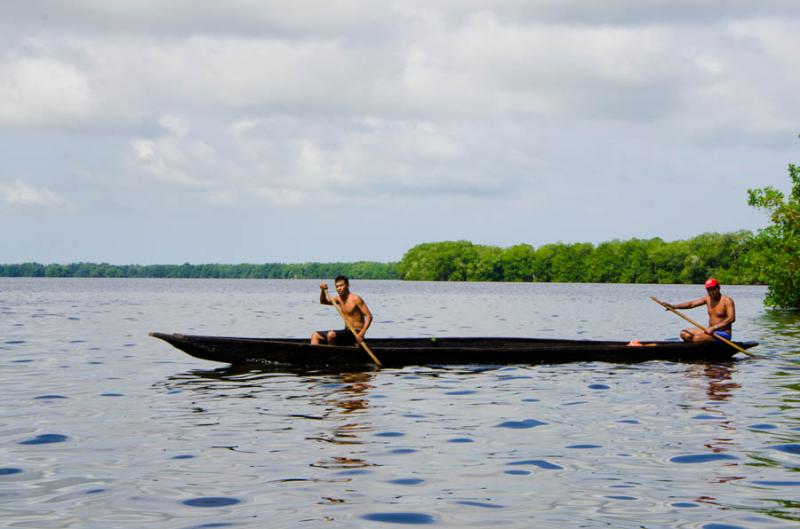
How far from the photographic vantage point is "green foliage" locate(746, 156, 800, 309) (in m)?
47.0

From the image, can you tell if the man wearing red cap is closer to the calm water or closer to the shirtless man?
the calm water

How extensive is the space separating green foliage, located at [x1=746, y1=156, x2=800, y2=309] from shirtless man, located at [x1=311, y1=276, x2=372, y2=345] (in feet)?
111

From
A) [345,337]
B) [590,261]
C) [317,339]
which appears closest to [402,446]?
[317,339]

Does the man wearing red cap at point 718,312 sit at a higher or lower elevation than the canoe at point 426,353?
higher

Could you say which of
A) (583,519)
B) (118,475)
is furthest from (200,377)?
(583,519)

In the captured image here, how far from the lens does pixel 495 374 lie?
18.4m

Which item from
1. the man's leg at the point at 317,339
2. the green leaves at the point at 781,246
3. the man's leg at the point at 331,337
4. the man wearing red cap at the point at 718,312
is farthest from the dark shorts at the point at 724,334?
the green leaves at the point at 781,246

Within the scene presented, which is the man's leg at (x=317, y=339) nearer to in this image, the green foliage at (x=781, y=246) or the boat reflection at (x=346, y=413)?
the boat reflection at (x=346, y=413)

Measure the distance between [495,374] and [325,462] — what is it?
30.9ft

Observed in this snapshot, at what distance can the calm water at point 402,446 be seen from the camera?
25.0ft

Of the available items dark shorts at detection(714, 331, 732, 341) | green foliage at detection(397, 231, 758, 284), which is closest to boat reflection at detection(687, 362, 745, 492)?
dark shorts at detection(714, 331, 732, 341)

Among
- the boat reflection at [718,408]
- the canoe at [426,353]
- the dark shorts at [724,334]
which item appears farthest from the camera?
the dark shorts at [724,334]

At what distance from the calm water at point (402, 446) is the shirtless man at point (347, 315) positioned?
47.6 inches

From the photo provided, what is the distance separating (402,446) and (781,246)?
4325 cm
